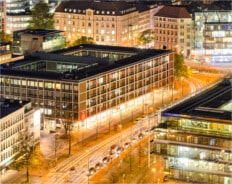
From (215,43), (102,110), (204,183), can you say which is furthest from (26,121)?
(215,43)

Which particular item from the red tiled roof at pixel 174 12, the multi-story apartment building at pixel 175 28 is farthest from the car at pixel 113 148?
the red tiled roof at pixel 174 12

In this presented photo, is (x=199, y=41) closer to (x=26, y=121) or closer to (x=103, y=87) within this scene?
(x=103, y=87)

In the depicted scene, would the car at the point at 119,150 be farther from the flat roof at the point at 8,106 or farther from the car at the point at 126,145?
the flat roof at the point at 8,106

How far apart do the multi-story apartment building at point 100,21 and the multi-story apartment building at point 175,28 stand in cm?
728

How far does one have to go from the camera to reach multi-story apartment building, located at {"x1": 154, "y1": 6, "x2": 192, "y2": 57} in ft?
373

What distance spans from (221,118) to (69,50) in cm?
4295

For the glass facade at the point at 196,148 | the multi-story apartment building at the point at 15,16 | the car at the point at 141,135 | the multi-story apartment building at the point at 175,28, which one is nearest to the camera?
the glass facade at the point at 196,148

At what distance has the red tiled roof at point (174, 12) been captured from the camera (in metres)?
114

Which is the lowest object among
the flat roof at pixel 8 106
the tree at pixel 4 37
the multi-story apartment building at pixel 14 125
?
the multi-story apartment building at pixel 14 125

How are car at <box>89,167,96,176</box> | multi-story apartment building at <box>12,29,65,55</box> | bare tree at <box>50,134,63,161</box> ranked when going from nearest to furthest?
1. car at <box>89,167,96,176</box>
2. bare tree at <box>50,134,63,161</box>
3. multi-story apartment building at <box>12,29,65,55</box>

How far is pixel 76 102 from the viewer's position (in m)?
73.4

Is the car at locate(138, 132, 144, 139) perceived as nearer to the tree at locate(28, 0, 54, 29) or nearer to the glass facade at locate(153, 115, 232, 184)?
the glass facade at locate(153, 115, 232, 184)

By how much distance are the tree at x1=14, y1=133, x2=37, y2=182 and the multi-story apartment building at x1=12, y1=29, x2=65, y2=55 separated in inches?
1615

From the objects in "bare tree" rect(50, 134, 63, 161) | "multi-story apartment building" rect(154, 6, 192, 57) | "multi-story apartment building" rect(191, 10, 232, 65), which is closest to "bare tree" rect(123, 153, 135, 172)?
"bare tree" rect(50, 134, 63, 161)
